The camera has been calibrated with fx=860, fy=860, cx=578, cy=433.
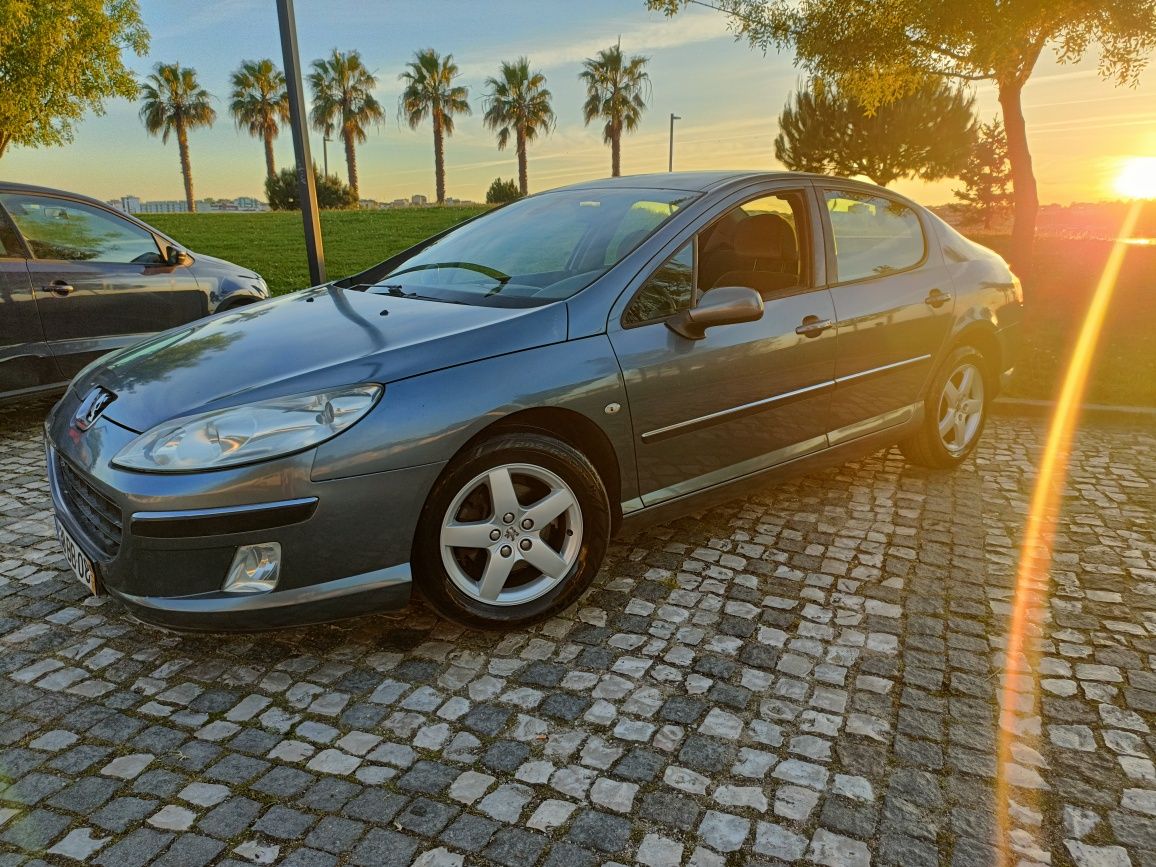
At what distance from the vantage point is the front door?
137 inches

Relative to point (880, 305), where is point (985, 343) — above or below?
below

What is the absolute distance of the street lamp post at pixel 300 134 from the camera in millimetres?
6395

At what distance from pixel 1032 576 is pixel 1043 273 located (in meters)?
11.3

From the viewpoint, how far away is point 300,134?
6629 mm

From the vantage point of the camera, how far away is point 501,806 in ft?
7.76

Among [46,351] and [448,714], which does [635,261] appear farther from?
[46,351]

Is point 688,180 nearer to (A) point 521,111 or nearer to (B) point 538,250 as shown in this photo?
(B) point 538,250

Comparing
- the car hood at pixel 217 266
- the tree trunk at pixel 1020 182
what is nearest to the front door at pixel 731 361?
the car hood at pixel 217 266

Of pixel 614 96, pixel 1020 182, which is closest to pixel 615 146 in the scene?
pixel 614 96

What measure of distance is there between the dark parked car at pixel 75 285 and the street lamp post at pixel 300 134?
97 centimetres

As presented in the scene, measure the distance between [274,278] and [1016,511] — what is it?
49.1 ft

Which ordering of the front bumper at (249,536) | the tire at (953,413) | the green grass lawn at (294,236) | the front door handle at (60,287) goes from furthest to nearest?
the green grass lawn at (294,236) < the front door handle at (60,287) < the tire at (953,413) < the front bumper at (249,536)

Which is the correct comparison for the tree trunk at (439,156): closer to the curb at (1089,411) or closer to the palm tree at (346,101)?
the palm tree at (346,101)

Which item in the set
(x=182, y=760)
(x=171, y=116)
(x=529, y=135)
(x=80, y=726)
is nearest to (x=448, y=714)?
(x=182, y=760)
